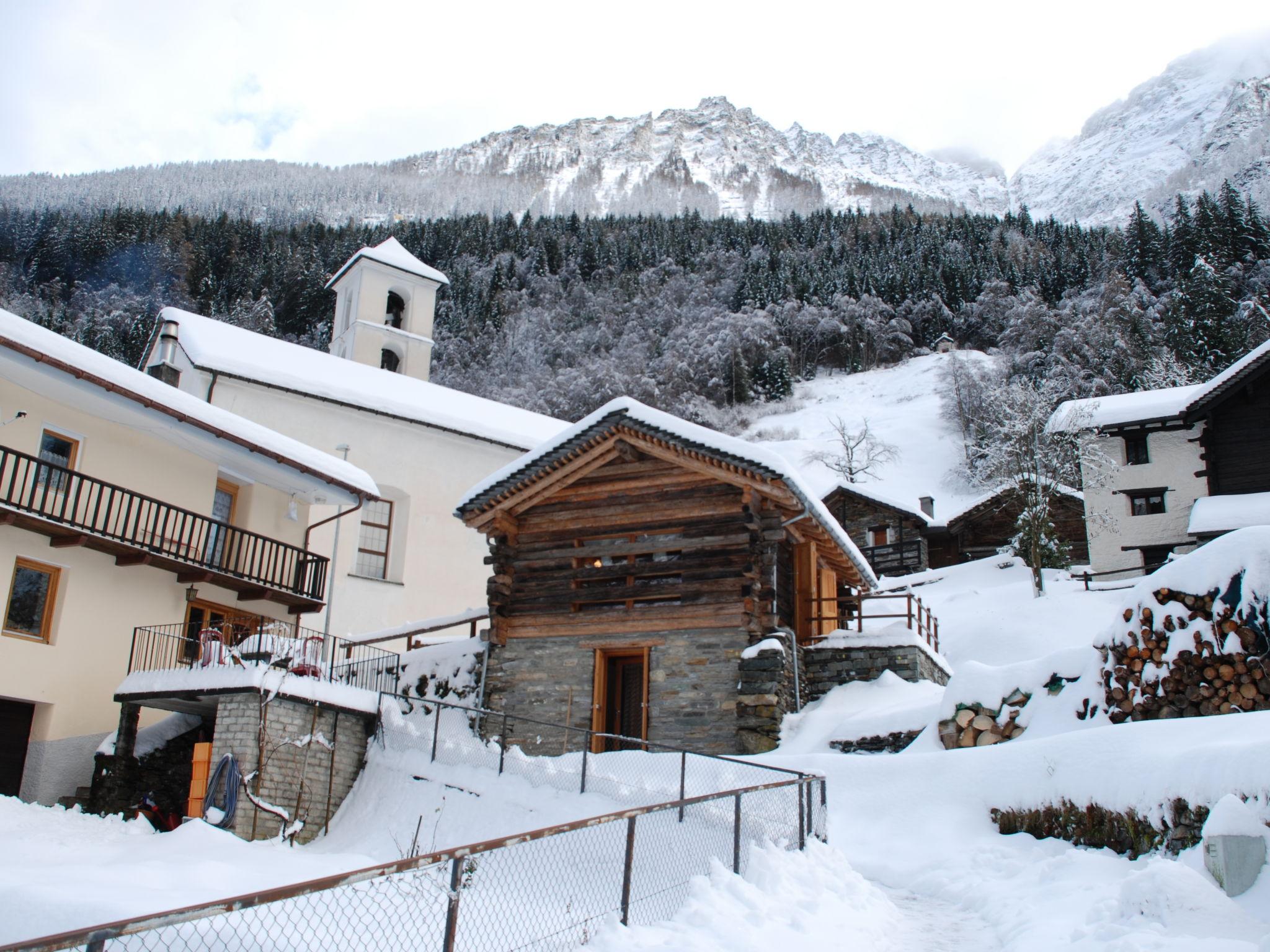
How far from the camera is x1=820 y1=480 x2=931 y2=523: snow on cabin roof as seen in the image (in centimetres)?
4900

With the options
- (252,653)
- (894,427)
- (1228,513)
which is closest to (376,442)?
(252,653)

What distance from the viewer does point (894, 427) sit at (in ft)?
243

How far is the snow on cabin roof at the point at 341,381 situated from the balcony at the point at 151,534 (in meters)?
7.78

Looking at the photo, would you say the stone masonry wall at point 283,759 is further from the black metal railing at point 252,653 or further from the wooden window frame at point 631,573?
the wooden window frame at point 631,573

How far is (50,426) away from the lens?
18.8 m

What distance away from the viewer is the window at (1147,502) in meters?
38.5

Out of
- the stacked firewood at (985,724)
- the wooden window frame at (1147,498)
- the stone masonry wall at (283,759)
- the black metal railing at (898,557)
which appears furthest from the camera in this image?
the black metal railing at (898,557)

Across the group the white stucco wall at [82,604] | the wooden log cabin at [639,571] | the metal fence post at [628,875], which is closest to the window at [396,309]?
the white stucco wall at [82,604]

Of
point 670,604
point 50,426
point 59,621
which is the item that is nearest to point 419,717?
point 670,604

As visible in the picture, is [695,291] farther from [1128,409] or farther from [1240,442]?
[1240,442]

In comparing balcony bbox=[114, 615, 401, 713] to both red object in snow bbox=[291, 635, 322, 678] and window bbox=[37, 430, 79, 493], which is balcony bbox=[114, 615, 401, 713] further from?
window bbox=[37, 430, 79, 493]

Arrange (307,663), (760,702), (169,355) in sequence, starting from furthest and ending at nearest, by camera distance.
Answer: (169,355) < (760,702) < (307,663)

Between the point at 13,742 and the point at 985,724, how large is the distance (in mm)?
15251

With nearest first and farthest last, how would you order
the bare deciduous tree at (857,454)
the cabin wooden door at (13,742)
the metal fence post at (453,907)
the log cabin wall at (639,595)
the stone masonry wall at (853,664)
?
the metal fence post at (453,907), the cabin wooden door at (13,742), the log cabin wall at (639,595), the stone masonry wall at (853,664), the bare deciduous tree at (857,454)
